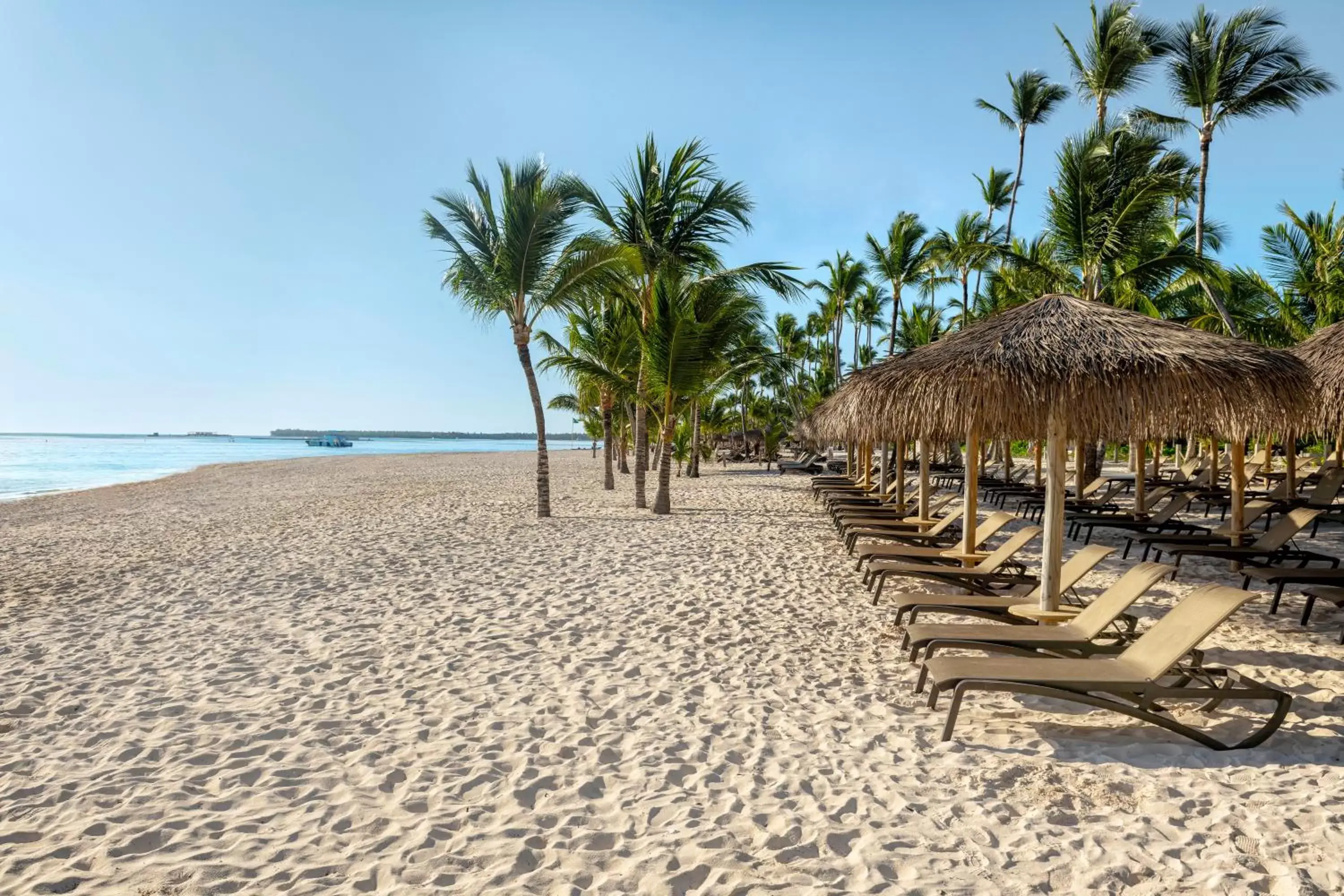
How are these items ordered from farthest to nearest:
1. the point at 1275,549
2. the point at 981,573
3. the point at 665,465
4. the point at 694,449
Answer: the point at 694,449
the point at 665,465
the point at 1275,549
the point at 981,573

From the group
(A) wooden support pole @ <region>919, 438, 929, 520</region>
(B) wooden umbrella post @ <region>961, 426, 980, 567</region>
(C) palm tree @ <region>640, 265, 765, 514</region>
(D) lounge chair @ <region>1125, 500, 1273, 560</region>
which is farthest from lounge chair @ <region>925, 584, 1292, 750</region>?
(C) palm tree @ <region>640, 265, 765, 514</region>

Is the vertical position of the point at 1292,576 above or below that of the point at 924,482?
below

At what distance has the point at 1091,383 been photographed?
14.8 feet

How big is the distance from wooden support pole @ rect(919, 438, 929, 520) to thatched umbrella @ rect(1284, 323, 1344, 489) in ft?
11.7

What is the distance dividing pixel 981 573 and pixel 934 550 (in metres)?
1.38

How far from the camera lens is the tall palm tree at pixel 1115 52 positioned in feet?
53.5

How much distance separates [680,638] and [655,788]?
215cm

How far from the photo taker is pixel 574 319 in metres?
16.8

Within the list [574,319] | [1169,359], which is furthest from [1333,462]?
[574,319]

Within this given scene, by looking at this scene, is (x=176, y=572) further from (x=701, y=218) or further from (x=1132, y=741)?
(x=701, y=218)

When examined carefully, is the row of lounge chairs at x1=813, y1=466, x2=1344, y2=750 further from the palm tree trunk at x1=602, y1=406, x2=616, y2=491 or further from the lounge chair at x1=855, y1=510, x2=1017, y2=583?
the palm tree trunk at x1=602, y1=406, x2=616, y2=491

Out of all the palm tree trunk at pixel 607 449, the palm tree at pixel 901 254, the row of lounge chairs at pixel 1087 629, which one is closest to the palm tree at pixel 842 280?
the palm tree at pixel 901 254

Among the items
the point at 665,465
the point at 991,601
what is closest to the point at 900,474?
the point at 665,465

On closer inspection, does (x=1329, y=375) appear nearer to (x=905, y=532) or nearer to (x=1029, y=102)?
(x=905, y=532)
